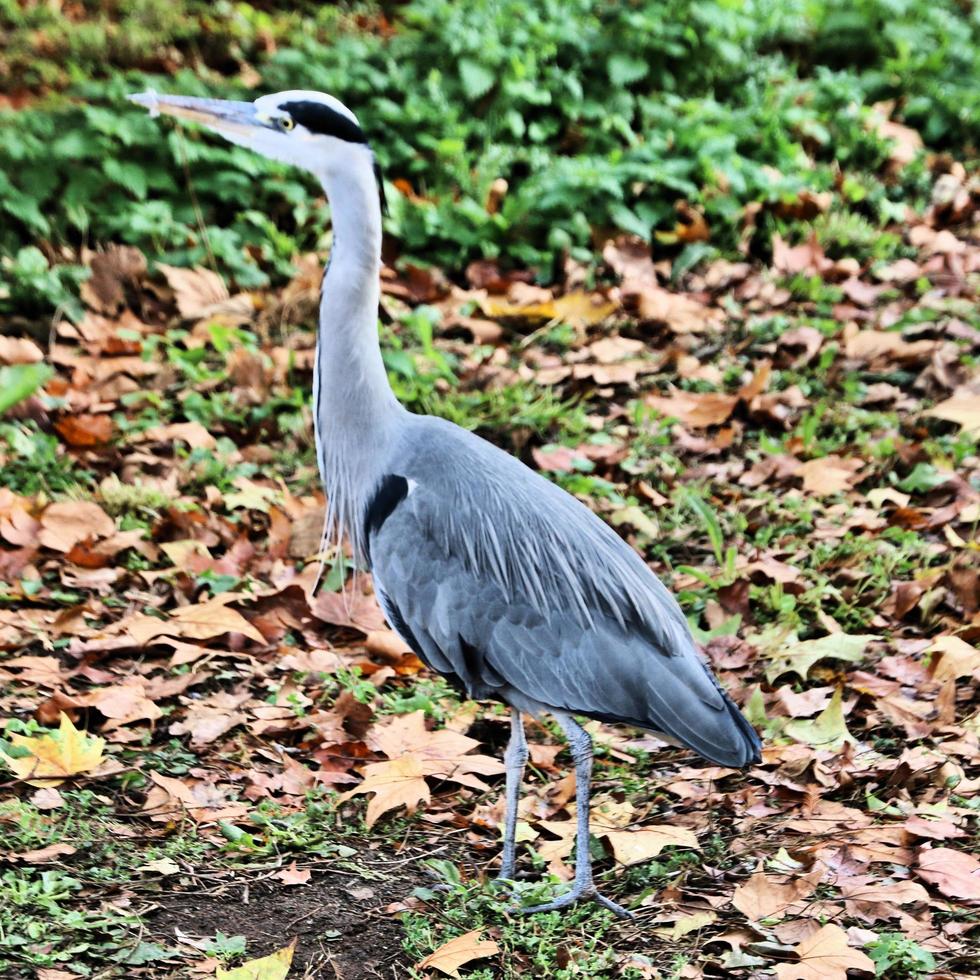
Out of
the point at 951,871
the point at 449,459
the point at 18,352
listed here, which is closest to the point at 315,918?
the point at 449,459

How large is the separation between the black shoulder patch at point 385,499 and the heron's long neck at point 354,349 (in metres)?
0.05

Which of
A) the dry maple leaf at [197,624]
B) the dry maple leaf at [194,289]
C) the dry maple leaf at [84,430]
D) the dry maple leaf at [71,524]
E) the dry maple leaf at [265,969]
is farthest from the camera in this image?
the dry maple leaf at [194,289]

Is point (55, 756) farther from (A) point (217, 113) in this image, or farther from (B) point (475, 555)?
(A) point (217, 113)

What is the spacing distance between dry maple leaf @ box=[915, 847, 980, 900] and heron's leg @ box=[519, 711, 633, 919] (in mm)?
765

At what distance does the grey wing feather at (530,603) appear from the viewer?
352 centimetres

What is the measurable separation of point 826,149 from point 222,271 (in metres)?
3.83

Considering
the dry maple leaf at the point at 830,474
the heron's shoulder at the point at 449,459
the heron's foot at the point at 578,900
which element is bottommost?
the heron's foot at the point at 578,900

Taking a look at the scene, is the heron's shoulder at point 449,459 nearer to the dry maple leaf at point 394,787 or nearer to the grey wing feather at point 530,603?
the grey wing feather at point 530,603

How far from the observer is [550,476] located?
17.8 feet

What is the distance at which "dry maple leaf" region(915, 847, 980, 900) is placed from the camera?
3211 mm

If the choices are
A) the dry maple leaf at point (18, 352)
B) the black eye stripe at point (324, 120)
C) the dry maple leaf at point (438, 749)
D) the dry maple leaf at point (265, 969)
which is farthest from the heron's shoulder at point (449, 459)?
the dry maple leaf at point (18, 352)

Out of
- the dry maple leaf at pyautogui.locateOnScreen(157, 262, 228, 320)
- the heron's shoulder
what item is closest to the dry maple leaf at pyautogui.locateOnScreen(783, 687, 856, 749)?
the heron's shoulder

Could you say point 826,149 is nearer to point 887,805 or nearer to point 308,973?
point 887,805

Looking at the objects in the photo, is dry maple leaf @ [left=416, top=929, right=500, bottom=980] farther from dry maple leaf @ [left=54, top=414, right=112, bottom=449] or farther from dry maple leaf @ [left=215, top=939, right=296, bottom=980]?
dry maple leaf @ [left=54, top=414, right=112, bottom=449]
